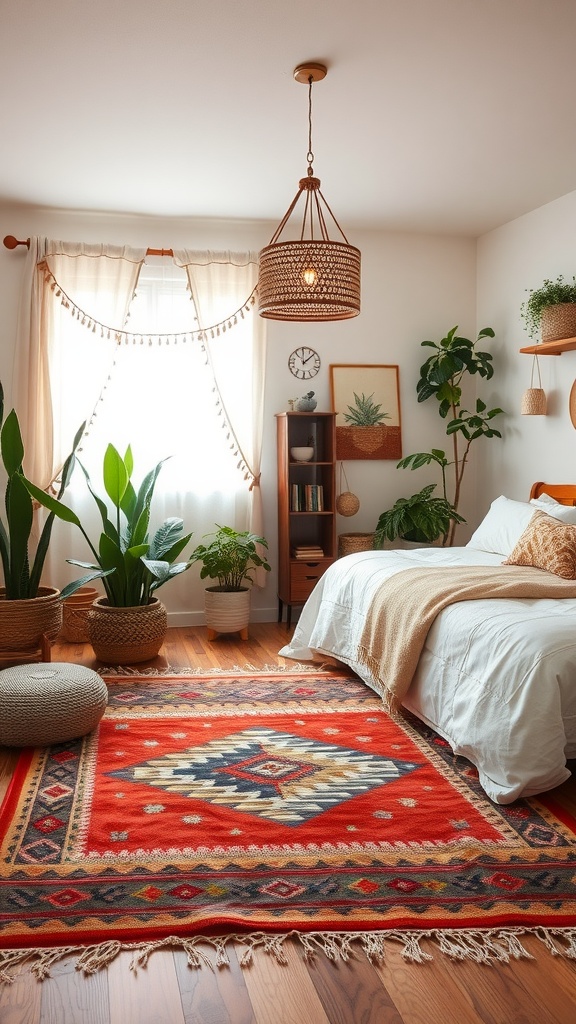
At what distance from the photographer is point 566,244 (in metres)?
4.91

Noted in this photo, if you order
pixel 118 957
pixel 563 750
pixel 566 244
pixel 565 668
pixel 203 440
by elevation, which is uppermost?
pixel 566 244

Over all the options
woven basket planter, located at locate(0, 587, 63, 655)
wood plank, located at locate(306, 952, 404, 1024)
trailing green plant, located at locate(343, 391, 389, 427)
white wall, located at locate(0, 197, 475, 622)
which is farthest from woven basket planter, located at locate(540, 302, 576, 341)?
wood plank, located at locate(306, 952, 404, 1024)

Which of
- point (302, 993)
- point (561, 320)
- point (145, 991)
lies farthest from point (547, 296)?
point (145, 991)

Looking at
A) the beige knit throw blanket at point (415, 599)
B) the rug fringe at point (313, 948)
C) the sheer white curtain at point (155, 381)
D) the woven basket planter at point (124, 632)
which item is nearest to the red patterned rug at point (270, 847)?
the rug fringe at point (313, 948)

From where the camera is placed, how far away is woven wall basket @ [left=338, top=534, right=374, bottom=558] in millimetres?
5594

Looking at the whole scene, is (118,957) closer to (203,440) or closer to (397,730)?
(397,730)

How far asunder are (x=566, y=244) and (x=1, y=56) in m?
3.14

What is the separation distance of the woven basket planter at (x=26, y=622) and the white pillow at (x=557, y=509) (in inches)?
96.6

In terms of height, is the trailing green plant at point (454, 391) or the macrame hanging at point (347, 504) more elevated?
the trailing green plant at point (454, 391)

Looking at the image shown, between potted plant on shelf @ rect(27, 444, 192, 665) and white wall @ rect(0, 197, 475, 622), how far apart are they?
0.92m

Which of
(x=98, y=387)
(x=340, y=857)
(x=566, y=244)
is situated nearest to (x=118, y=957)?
(x=340, y=857)

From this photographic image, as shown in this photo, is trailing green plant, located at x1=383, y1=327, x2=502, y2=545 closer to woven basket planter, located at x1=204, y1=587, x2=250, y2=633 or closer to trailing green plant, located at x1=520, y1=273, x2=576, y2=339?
trailing green plant, located at x1=520, y1=273, x2=576, y2=339

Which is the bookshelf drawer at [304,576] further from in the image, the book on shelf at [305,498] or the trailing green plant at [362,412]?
the trailing green plant at [362,412]

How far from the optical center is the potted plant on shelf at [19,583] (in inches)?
161
